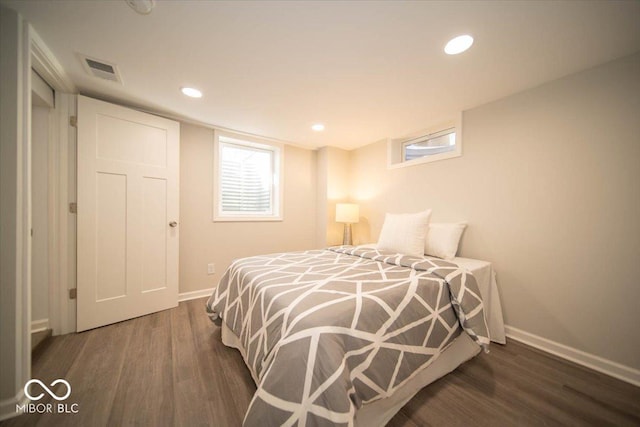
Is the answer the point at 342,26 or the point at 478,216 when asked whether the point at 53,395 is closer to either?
the point at 342,26

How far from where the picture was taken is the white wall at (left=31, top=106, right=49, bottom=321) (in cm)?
178

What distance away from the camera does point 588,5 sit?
112cm

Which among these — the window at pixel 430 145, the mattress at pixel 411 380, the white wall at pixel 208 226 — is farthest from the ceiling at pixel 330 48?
the mattress at pixel 411 380

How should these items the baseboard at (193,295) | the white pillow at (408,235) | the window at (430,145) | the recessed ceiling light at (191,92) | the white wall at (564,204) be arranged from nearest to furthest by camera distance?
the white wall at (564,204)
the recessed ceiling light at (191,92)
the white pillow at (408,235)
the window at (430,145)
the baseboard at (193,295)

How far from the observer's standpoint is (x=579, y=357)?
1601 mm

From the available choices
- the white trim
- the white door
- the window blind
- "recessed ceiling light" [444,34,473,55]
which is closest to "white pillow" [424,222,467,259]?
"recessed ceiling light" [444,34,473,55]

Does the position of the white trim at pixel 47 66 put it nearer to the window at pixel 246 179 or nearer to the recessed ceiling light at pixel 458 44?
the window at pixel 246 179

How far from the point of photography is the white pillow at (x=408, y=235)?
2.14 meters

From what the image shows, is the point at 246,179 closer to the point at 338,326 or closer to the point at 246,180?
the point at 246,180

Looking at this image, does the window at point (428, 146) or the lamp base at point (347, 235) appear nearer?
the window at point (428, 146)

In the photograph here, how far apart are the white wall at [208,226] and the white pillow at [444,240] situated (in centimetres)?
200

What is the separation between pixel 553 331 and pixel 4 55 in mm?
4072

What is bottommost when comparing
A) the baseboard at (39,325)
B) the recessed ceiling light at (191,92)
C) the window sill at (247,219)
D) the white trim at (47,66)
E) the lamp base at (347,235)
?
the baseboard at (39,325)

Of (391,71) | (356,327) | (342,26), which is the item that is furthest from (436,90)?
(356,327)
